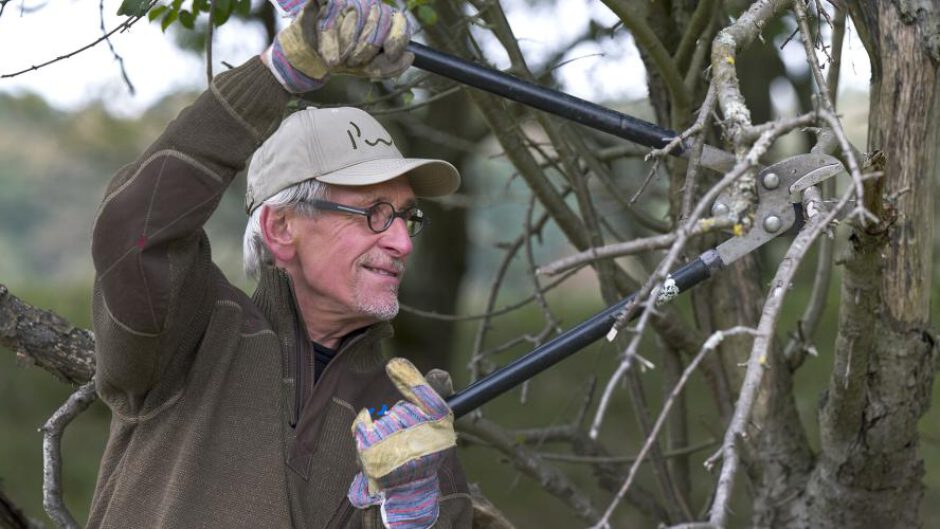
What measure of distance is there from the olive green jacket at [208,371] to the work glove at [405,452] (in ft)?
0.21

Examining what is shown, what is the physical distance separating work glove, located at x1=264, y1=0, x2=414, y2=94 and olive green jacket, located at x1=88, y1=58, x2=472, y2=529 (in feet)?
0.19

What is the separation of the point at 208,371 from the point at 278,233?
1.31 ft

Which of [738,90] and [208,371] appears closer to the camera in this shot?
[738,90]

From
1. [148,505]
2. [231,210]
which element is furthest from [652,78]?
[231,210]

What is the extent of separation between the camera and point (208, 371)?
226 centimetres

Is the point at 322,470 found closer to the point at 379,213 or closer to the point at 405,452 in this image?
the point at 405,452

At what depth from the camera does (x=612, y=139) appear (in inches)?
179

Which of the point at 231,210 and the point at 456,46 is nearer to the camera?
the point at 456,46

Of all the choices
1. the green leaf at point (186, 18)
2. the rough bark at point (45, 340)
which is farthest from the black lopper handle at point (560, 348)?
the green leaf at point (186, 18)

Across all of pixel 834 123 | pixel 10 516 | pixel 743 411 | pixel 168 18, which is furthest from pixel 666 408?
pixel 10 516

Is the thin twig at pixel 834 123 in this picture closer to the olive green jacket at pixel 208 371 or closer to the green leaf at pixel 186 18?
the olive green jacket at pixel 208 371

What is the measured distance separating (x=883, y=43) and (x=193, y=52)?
4.34 metres

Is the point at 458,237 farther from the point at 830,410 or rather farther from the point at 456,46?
the point at 830,410

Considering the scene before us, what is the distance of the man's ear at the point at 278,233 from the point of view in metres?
2.51
